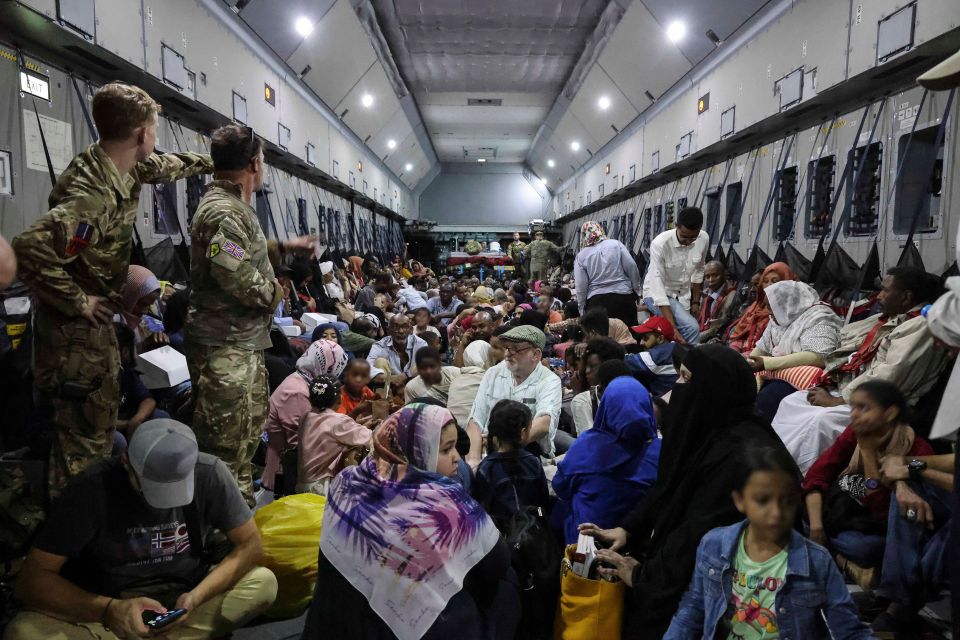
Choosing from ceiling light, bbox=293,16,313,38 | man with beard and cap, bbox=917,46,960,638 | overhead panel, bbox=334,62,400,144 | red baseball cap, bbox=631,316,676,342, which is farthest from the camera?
overhead panel, bbox=334,62,400,144

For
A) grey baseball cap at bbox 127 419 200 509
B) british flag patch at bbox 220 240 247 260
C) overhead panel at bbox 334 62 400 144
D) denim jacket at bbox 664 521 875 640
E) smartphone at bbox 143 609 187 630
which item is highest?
overhead panel at bbox 334 62 400 144

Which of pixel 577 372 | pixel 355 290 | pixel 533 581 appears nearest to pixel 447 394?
pixel 577 372

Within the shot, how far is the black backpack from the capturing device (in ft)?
8.57

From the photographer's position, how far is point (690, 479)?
2.38m

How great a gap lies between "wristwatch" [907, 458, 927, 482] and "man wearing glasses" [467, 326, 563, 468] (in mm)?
1854

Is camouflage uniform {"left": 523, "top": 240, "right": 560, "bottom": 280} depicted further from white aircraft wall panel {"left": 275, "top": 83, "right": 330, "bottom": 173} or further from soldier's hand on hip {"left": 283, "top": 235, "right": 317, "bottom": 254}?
soldier's hand on hip {"left": 283, "top": 235, "right": 317, "bottom": 254}

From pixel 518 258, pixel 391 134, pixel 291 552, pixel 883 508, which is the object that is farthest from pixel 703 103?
pixel 391 134

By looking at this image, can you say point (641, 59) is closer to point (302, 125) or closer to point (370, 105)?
point (302, 125)

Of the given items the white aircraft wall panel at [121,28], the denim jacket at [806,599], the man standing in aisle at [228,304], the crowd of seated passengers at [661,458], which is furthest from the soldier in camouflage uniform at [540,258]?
the denim jacket at [806,599]

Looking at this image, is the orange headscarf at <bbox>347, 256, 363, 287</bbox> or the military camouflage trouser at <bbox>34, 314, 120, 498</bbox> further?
the orange headscarf at <bbox>347, 256, 363, 287</bbox>

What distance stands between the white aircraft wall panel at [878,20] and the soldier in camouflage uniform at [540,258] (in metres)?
10.7

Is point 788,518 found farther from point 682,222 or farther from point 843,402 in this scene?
point 682,222

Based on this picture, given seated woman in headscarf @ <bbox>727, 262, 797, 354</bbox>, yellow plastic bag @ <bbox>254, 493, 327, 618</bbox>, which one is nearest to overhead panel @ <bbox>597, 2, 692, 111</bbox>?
seated woman in headscarf @ <bbox>727, 262, 797, 354</bbox>

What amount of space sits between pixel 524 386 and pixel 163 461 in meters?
2.47
